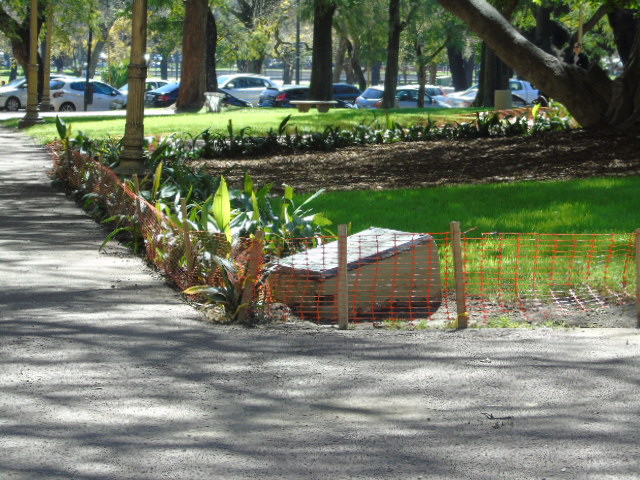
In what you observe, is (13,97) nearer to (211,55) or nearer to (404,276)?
(211,55)

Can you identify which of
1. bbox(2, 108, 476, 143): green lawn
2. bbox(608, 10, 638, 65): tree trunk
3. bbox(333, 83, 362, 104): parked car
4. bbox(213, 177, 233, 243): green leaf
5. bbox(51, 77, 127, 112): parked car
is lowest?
bbox(213, 177, 233, 243): green leaf

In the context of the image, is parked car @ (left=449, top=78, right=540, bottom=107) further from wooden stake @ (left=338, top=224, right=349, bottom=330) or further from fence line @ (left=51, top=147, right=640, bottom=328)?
wooden stake @ (left=338, top=224, right=349, bottom=330)

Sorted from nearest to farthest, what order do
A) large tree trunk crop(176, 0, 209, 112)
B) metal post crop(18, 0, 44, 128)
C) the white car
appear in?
metal post crop(18, 0, 44, 128) < large tree trunk crop(176, 0, 209, 112) < the white car

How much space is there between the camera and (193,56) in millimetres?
37062

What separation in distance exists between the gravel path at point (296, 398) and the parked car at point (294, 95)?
3764cm

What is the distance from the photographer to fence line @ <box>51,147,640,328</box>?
8.24 metres

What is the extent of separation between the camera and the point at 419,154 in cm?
2020

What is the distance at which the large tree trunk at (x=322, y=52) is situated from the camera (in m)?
39.4

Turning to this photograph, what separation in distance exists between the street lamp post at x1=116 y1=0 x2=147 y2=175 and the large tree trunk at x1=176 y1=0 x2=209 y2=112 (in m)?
23.4

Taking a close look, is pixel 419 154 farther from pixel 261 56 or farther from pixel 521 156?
pixel 261 56

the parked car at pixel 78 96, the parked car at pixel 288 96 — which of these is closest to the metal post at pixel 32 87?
the parked car at pixel 78 96

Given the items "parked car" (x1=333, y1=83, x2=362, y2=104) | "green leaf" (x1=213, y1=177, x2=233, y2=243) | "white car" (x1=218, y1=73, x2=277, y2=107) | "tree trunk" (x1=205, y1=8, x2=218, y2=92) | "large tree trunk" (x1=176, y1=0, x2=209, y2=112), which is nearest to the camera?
"green leaf" (x1=213, y1=177, x2=233, y2=243)

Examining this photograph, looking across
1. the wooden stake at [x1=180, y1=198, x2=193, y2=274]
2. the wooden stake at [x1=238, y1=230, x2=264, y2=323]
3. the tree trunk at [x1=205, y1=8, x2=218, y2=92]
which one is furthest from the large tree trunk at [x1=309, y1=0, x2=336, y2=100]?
the wooden stake at [x1=238, y1=230, x2=264, y2=323]

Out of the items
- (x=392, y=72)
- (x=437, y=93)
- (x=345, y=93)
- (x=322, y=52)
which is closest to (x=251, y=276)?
(x=322, y=52)
